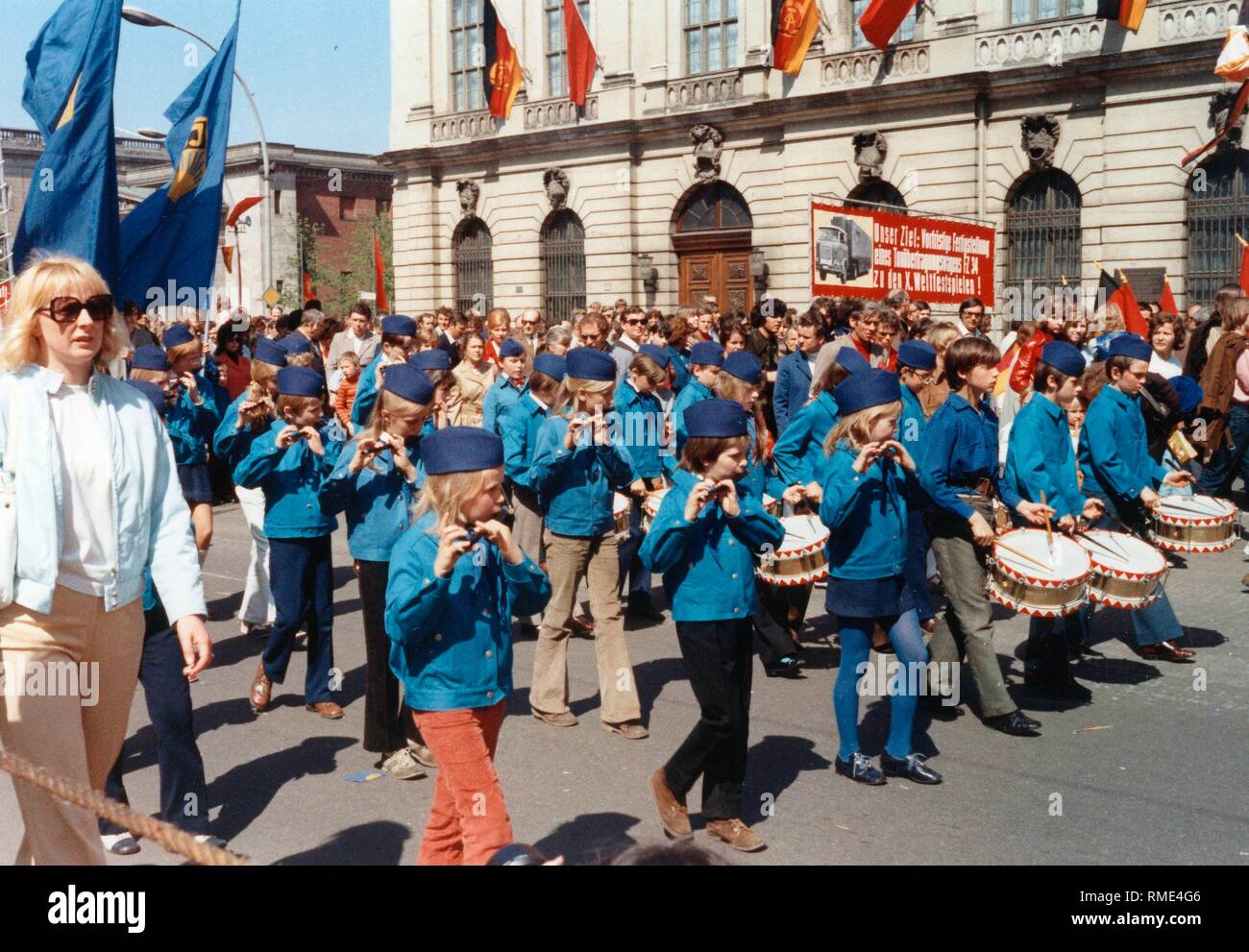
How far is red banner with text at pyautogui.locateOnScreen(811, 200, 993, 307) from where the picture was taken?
13.9 metres

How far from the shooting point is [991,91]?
24.5 metres

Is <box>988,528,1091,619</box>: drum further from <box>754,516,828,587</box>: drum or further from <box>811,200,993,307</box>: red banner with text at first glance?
<box>811,200,993,307</box>: red banner with text

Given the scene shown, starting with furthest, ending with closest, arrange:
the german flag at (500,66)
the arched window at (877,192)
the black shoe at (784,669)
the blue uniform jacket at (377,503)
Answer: the german flag at (500,66) < the arched window at (877,192) < the black shoe at (784,669) < the blue uniform jacket at (377,503)

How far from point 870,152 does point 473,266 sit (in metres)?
13.0

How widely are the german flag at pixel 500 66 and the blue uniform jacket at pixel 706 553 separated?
28.0m

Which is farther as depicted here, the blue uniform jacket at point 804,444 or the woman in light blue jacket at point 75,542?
the blue uniform jacket at point 804,444

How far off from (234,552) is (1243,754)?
9.60m

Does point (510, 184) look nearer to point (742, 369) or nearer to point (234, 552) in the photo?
point (234, 552)

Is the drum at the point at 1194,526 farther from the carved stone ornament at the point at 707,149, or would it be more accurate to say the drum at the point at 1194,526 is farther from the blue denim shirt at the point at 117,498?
the carved stone ornament at the point at 707,149

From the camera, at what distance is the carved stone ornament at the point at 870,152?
85.5 ft

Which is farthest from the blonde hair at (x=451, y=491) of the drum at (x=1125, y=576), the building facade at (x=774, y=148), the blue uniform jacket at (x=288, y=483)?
the building facade at (x=774, y=148)

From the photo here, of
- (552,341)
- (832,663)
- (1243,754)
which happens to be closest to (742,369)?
(832,663)

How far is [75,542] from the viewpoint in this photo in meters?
3.97
